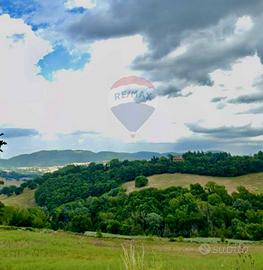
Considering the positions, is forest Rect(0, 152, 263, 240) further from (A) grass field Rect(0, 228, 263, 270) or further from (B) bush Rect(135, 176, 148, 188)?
(A) grass field Rect(0, 228, 263, 270)

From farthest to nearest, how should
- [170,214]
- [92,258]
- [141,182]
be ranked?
[141,182] < [170,214] < [92,258]

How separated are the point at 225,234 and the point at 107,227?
3856 centimetres

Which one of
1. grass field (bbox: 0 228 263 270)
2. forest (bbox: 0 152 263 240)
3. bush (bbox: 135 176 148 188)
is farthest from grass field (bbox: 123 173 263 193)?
grass field (bbox: 0 228 263 270)

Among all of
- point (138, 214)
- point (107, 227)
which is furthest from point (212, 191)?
point (107, 227)

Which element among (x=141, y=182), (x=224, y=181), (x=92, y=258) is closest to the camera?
(x=92, y=258)

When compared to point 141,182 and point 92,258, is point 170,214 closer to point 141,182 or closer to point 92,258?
point 141,182

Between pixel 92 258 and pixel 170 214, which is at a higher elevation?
pixel 92 258

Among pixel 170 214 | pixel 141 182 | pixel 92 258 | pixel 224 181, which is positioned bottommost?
pixel 170 214

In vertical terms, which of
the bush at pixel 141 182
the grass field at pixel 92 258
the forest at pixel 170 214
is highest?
the bush at pixel 141 182

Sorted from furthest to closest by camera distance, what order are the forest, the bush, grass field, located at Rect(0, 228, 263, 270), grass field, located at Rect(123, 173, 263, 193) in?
the bush < grass field, located at Rect(123, 173, 263, 193) < the forest < grass field, located at Rect(0, 228, 263, 270)

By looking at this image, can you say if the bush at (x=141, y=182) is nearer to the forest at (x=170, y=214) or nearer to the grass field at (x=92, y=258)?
the forest at (x=170, y=214)

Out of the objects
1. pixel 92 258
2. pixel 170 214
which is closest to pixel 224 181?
pixel 170 214

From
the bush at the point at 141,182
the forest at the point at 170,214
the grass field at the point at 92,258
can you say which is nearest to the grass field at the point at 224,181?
the bush at the point at 141,182

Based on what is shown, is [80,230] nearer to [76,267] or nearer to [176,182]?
[176,182]
